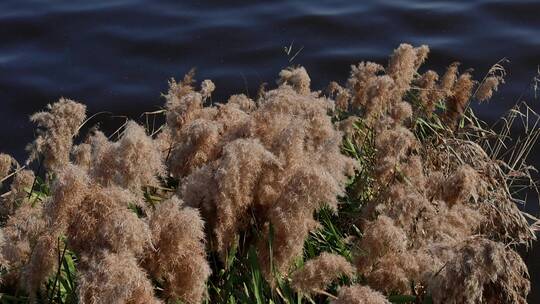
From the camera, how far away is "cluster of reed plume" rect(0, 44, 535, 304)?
106 inches

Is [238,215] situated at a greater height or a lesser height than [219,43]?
greater

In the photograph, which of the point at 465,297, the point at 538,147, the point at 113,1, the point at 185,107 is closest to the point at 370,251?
the point at 465,297

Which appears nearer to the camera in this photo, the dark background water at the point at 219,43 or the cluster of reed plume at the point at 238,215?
the cluster of reed plume at the point at 238,215

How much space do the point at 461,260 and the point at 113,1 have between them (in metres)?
8.84

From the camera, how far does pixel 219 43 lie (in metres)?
9.56

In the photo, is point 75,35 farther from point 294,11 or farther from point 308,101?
point 308,101

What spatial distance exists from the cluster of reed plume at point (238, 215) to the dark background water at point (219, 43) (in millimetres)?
4150

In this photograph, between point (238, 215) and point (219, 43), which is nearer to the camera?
point (238, 215)

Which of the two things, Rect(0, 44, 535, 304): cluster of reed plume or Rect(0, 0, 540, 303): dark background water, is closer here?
Rect(0, 44, 535, 304): cluster of reed plume

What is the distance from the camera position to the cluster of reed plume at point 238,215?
2.68m

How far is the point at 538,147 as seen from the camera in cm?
727

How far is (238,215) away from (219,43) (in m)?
6.50

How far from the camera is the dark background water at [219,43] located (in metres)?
8.55

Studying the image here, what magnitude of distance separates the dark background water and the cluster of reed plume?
4.15 metres
